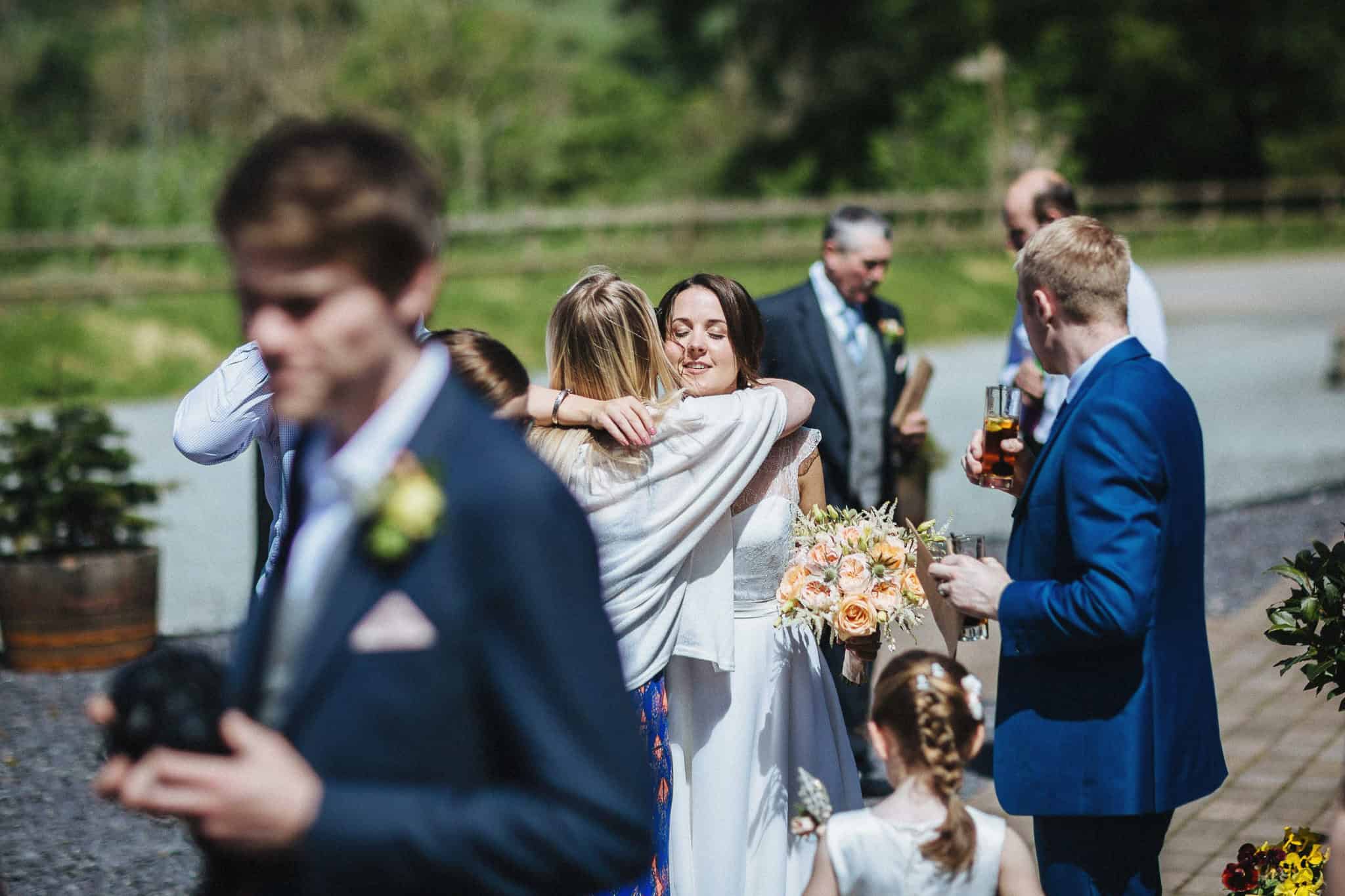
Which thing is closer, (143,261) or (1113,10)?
(143,261)

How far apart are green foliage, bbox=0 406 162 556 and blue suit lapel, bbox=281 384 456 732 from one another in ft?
21.3

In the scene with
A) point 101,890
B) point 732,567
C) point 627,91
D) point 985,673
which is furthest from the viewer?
point 627,91

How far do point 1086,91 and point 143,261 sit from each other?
35.9 m

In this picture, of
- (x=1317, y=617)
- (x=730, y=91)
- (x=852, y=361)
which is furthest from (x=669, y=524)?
(x=730, y=91)

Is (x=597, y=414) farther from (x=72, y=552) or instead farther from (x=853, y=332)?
(x=72, y=552)

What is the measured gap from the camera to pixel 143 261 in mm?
23406

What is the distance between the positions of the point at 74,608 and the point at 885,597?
16.3 ft

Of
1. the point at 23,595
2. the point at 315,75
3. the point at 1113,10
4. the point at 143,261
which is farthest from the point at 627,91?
the point at 23,595

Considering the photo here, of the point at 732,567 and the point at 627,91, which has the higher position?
the point at 627,91

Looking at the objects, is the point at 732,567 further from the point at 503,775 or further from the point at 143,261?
the point at 143,261

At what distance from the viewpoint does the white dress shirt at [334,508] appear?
1446mm

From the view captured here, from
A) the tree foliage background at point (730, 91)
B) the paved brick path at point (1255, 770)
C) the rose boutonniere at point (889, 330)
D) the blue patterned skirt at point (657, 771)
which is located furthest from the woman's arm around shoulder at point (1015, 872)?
the tree foliage background at point (730, 91)

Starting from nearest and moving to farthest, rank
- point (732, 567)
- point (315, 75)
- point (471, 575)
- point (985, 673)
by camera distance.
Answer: point (471, 575) < point (732, 567) < point (985, 673) < point (315, 75)

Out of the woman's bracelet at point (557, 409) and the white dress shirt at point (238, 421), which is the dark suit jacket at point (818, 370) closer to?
the woman's bracelet at point (557, 409)
